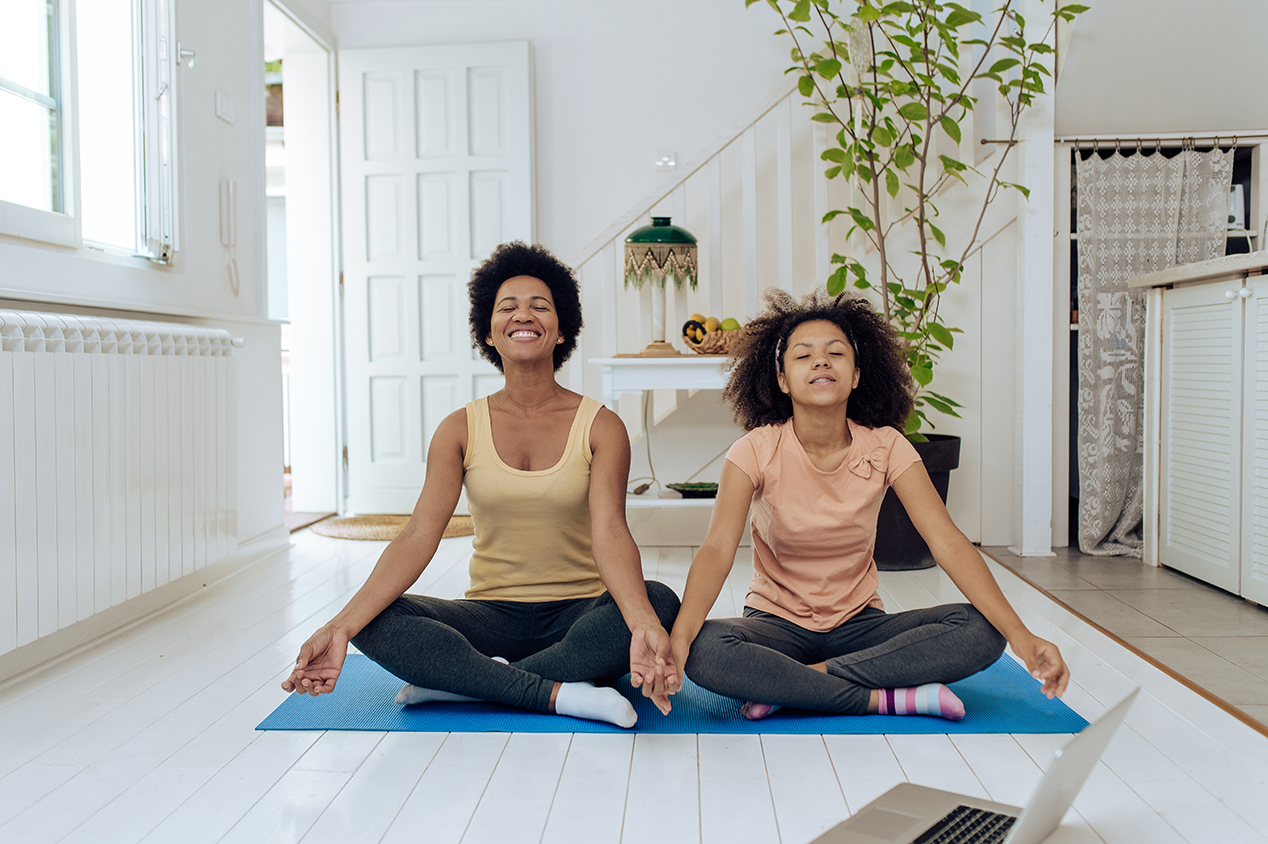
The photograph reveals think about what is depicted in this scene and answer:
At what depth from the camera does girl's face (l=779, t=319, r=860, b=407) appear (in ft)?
5.96

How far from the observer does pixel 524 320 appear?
6.38 feet

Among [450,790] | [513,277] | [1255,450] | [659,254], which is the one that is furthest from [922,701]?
[659,254]

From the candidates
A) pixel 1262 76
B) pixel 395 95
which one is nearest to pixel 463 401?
pixel 395 95

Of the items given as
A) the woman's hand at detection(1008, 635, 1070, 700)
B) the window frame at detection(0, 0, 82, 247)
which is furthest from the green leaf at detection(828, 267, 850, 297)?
the window frame at detection(0, 0, 82, 247)

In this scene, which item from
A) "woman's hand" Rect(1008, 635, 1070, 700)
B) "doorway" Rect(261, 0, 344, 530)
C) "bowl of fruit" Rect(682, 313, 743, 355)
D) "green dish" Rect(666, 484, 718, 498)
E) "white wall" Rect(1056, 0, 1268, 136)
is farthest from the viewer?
"doorway" Rect(261, 0, 344, 530)

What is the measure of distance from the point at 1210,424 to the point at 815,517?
174 cm

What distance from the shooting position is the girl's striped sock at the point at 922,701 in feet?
5.65

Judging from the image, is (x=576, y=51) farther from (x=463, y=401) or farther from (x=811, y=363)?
(x=811, y=363)

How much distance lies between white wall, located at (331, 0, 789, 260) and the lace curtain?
1.61m

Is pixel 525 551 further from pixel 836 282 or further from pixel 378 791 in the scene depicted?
pixel 836 282

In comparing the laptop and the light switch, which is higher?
the light switch

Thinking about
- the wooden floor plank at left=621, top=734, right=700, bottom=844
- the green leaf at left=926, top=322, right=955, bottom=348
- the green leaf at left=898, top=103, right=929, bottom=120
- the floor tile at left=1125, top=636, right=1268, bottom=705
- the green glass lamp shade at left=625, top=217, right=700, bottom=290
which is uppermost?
the green leaf at left=898, top=103, right=929, bottom=120

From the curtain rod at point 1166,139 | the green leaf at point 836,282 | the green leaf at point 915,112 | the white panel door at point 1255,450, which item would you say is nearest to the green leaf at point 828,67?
the green leaf at point 915,112

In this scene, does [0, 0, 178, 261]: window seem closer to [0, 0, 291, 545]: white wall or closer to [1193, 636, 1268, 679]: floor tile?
[0, 0, 291, 545]: white wall
